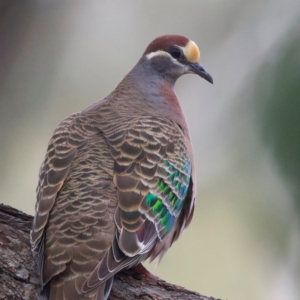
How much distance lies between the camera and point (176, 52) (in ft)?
17.2

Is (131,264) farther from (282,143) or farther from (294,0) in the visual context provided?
(294,0)

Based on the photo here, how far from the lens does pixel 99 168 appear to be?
3967 millimetres

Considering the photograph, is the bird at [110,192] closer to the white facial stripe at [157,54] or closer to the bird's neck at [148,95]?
the bird's neck at [148,95]

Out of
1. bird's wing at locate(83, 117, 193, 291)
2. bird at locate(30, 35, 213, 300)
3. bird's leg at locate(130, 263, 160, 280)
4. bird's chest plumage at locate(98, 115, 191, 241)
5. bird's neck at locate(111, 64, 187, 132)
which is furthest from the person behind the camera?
bird's neck at locate(111, 64, 187, 132)

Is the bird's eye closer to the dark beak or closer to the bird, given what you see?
the dark beak

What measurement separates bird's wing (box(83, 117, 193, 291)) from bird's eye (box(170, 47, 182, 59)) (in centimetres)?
89

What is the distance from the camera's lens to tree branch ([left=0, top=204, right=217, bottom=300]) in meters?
3.48

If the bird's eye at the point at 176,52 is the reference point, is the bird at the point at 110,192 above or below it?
below

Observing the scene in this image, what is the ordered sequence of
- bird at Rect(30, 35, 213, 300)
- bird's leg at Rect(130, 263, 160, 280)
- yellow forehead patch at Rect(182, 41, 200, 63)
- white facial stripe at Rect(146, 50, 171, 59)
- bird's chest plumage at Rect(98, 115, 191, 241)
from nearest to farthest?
bird at Rect(30, 35, 213, 300) → bird's chest plumage at Rect(98, 115, 191, 241) → bird's leg at Rect(130, 263, 160, 280) → yellow forehead patch at Rect(182, 41, 200, 63) → white facial stripe at Rect(146, 50, 171, 59)

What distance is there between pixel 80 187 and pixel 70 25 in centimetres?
385

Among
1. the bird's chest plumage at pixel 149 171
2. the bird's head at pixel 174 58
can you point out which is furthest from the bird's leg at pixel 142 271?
the bird's head at pixel 174 58

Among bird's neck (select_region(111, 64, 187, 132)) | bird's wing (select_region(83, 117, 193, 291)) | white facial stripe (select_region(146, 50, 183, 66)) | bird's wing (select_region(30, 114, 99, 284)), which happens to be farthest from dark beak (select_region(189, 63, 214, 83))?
bird's wing (select_region(30, 114, 99, 284))

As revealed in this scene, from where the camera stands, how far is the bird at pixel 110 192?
3457 mm

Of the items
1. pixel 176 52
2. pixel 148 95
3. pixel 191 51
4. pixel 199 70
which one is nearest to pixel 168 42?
pixel 176 52
